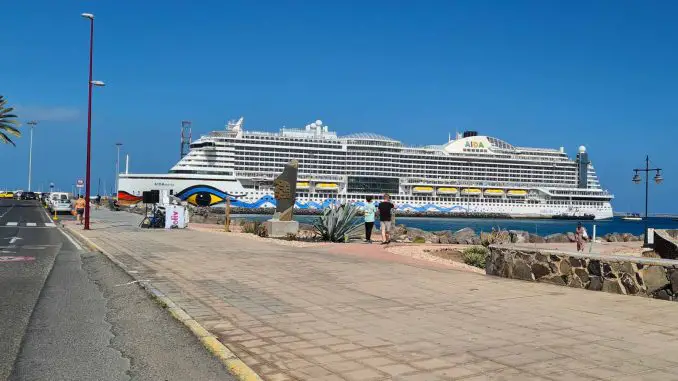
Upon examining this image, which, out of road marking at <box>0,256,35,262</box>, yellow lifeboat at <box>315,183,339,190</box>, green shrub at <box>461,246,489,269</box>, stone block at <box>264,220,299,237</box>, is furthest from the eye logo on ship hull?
road marking at <box>0,256,35,262</box>

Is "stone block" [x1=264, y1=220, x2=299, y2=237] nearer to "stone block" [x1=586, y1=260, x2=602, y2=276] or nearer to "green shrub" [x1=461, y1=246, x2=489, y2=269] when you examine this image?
"green shrub" [x1=461, y1=246, x2=489, y2=269]

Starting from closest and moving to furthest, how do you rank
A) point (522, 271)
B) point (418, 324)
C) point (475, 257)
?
1. point (418, 324)
2. point (522, 271)
3. point (475, 257)

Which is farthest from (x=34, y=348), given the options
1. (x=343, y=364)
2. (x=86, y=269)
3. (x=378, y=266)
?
(x=378, y=266)

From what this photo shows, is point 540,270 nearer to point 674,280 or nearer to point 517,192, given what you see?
point 674,280

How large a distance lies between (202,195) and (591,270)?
238 ft

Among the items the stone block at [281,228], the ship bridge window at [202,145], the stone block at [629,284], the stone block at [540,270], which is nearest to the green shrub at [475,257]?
the stone block at [540,270]

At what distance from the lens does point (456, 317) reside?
6.04 metres

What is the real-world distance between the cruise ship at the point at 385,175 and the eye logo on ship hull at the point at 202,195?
0.13 m

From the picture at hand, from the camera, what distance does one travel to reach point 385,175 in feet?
282

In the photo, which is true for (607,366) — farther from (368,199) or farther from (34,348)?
(368,199)

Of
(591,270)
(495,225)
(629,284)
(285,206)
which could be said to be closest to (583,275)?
(591,270)

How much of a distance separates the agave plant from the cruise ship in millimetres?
58746

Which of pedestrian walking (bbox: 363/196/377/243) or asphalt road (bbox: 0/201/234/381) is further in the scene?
pedestrian walking (bbox: 363/196/377/243)

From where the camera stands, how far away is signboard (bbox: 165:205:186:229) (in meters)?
24.3
